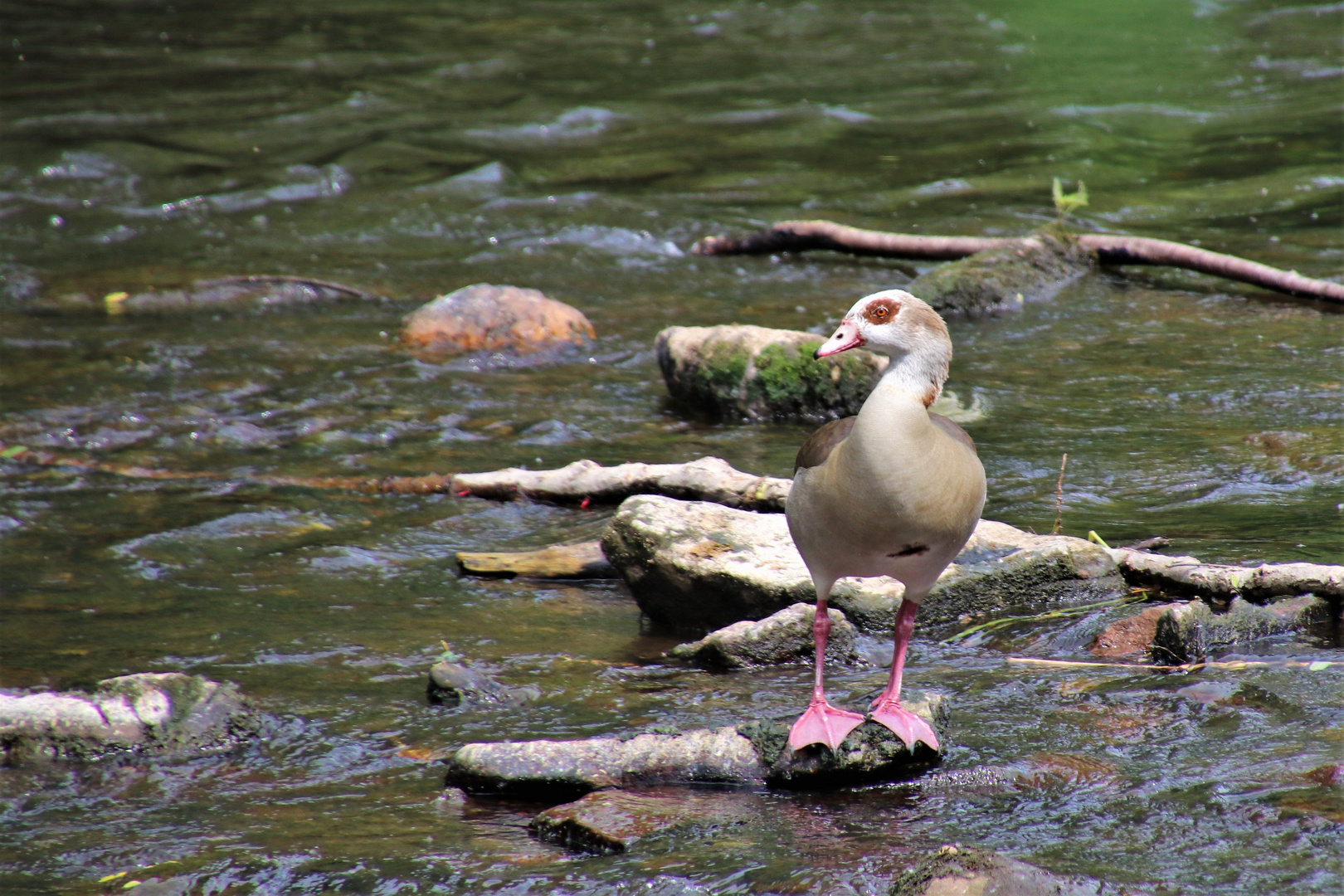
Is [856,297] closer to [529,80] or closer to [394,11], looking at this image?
[529,80]

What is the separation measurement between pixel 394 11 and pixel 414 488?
1985cm

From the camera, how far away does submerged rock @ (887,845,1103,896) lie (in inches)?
127

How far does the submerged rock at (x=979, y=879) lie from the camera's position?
324cm

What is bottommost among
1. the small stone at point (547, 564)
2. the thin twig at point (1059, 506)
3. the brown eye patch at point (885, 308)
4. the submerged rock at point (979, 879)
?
the small stone at point (547, 564)

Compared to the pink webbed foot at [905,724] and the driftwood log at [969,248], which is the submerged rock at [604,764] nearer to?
the pink webbed foot at [905,724]

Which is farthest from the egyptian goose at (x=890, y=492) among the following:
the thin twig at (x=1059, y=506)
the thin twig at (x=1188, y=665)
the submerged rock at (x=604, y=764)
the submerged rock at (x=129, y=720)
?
the submerged rock at (x=129, y=720)

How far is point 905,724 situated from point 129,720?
8.42 ft

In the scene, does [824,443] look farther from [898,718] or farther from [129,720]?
[129,720]

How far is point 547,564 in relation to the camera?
626 cm

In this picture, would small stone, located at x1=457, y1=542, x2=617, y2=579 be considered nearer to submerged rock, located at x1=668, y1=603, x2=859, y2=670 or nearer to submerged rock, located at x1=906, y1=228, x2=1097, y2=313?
submerged rock, located at x1=668, y1=603, x2=859, y2=670

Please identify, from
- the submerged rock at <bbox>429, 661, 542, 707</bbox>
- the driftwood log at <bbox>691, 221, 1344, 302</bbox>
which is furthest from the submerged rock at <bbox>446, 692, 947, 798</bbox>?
the driftwood log at <bbox>691, 221, 1344, 302</bbox>

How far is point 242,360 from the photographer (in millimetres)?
10008

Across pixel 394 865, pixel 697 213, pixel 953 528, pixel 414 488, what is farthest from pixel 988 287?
pixel 394 865

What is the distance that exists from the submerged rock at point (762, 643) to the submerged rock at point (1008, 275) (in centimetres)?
571
